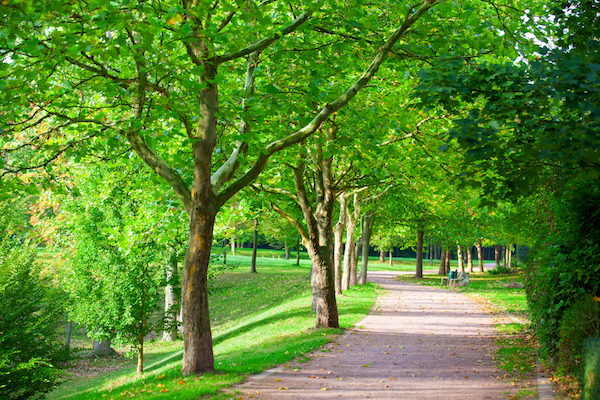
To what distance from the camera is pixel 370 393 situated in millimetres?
7402

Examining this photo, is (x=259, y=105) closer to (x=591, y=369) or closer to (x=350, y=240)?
(x=591, y=369)

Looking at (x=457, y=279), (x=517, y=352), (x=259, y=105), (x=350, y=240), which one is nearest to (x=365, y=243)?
Answer: (x=457, y=279)

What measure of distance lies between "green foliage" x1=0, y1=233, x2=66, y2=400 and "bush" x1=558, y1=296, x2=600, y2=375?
895cm

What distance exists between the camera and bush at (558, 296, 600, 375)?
5801 millimetres

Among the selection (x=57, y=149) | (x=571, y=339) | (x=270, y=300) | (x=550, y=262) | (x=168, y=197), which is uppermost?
(x=57, y=149)

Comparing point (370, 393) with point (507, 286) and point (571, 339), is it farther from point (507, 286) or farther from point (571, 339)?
point (507, 286)

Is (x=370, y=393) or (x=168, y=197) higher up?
(x=168, y=197)

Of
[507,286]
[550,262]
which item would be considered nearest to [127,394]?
[550,262]

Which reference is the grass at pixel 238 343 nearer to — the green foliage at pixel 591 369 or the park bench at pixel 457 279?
the green foliage at pixel 591 369

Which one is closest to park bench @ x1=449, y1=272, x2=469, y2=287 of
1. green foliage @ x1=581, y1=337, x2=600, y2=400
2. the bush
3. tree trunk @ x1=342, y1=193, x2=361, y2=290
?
tree trunk @ x1=342, y1=193, x2=361, y2=290

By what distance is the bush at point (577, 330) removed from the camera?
228 inches

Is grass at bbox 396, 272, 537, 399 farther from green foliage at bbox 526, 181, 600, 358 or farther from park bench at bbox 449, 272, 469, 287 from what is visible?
park bench at bbox 449, 272, 469, 287

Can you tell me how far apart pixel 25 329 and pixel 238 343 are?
233 inches

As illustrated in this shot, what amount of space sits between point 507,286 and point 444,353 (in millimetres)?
20231
